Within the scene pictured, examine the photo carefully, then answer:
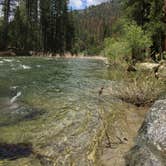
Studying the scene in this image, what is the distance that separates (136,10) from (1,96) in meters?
23.1

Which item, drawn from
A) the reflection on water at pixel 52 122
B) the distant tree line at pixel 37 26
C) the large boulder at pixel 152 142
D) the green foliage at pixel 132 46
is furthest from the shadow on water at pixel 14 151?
the distant tree line at pixel 37 26

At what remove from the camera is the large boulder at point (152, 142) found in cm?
558

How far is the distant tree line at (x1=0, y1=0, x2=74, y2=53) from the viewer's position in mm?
61406

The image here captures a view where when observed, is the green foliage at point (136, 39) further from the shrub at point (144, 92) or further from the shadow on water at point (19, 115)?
the shadow on water at point (19, 115)

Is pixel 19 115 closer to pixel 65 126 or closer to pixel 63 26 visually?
pixel 65 126

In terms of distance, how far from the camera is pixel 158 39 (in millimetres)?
30078

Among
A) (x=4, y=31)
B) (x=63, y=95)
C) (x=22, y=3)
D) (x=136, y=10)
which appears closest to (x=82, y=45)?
(x=22, y=3)

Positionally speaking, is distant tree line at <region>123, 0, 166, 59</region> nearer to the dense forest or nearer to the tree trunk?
the dense forest

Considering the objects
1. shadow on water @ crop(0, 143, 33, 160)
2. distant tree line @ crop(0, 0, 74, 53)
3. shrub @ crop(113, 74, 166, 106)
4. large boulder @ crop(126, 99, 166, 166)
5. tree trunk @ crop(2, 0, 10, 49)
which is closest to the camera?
large boulder @ crop(126, 99, 166, 166)

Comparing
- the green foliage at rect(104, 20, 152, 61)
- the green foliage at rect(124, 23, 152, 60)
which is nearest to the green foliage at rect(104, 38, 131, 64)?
the green foliage at rect(104, 20, 152, 61)

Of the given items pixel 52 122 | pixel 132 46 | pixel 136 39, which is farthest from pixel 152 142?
pixel 132 46

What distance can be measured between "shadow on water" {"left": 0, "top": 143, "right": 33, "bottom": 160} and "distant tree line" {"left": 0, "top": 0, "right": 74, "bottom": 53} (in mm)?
50457

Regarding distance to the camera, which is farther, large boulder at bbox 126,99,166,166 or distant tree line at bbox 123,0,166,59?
distant tree line at bbox 123,0,166,59

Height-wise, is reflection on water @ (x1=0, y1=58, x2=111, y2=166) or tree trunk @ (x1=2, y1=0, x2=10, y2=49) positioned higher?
tree trunk @ (x1=2, y1=0, x2=10, y2=49)
